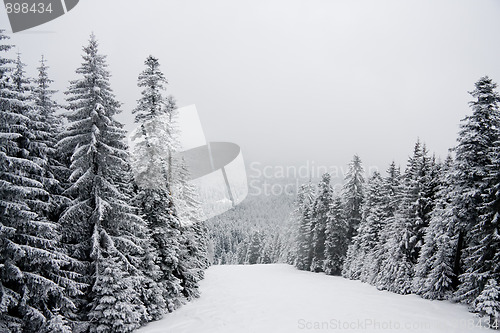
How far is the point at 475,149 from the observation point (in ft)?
64.0

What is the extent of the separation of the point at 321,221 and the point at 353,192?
659 cm

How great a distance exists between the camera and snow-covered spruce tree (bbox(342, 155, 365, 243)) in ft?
141

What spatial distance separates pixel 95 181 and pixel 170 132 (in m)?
6.28

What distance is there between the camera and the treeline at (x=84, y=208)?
12172 millimetres

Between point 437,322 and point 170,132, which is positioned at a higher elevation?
point 170,132

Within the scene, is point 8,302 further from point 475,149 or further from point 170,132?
point 475,149

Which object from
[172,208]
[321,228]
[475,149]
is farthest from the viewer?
[321,228]

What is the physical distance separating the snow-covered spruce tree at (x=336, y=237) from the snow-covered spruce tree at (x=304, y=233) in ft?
20.3

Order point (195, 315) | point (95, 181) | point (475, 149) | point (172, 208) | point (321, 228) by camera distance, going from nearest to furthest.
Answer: point (95, 181)
point (195, 315)
point (475, 149)
point (172, 208)
point (321, 228)

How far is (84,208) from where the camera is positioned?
15250mm

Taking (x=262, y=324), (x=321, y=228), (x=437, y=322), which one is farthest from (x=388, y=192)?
(x=262, y=324)

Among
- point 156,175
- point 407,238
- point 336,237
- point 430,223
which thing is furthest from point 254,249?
point 156,175

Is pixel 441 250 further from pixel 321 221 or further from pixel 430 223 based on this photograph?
pixel 321 221

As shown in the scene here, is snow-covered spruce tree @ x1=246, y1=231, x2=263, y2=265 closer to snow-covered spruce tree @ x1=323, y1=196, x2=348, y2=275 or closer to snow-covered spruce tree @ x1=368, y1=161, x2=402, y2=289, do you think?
snow-covered spruce tree @ x1=323, y1=196, x2=348, y2=275
